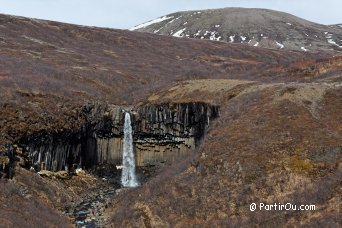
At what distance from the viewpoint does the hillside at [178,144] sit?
30312mm

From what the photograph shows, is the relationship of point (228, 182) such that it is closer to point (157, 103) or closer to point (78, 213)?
point (78, 213)

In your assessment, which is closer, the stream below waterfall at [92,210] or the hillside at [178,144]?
the hillside at [178,144]

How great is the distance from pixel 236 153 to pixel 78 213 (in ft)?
47.5

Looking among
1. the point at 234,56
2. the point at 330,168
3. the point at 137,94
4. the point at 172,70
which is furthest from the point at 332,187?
the point at 234,56

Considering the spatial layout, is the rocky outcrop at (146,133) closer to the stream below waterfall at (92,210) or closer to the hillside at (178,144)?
the hillside at (178,144)

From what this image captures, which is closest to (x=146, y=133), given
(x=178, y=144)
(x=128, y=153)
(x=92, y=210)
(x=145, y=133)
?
(x=145, y=133)

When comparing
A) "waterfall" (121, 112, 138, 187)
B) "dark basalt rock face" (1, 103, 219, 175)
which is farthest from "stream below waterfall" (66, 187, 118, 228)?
"dark basalt rock face" (1, 103, 219, 175)

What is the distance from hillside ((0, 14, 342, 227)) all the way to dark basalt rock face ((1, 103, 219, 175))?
0.13m

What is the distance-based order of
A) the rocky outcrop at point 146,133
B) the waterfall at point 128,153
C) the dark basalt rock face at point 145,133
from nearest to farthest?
the dark basalt rock face at point 145,133
the rocky outcrop at point 146,133
the waterfall at point 128,153

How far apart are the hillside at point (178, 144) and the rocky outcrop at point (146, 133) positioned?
0.13 m

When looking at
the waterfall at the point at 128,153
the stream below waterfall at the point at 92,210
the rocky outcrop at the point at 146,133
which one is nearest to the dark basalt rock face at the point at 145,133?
the rocky outcrop at the point at 146,133

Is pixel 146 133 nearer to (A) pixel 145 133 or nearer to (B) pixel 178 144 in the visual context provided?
(A) pixel 145 133

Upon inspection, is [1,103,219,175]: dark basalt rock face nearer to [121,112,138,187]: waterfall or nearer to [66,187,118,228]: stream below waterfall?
[121,112,138,187]: waterfall

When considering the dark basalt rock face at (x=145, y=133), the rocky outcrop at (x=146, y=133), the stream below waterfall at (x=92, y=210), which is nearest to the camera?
the stream below waterfall at (x=92, y=210)
